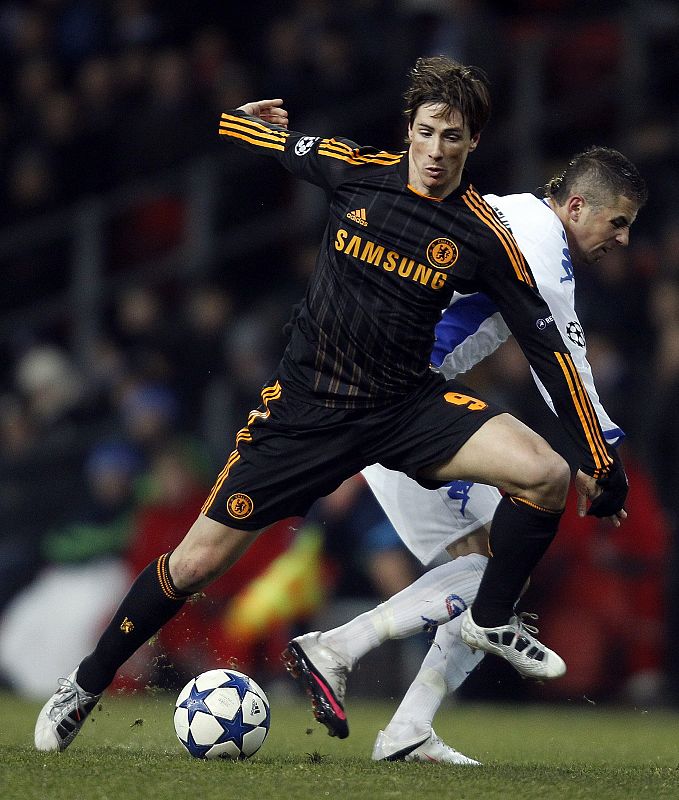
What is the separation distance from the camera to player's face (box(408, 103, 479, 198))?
16.4 ft

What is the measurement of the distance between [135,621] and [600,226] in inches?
81.6

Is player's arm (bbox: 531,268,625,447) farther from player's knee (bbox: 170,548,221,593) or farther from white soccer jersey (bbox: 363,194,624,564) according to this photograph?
player's knee (bbox: 170,548,221,593)

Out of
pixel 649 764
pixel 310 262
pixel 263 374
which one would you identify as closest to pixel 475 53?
pixel 310 262

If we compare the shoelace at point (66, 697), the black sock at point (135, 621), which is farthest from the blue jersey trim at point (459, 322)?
the shoelace at point (66, 697)

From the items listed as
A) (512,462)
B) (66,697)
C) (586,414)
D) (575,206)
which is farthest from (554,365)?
(66,697)

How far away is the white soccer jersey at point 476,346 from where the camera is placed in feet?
17.1

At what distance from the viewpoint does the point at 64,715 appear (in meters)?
5.45

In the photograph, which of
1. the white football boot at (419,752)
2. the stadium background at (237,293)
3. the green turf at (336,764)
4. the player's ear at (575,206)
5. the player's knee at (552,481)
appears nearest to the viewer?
the green turf at (336,764)

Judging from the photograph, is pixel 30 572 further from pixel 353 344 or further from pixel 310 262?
pixel 353 344

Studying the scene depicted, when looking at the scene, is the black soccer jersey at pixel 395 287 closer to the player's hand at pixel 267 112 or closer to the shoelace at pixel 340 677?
the player's hand at pixel 267 112

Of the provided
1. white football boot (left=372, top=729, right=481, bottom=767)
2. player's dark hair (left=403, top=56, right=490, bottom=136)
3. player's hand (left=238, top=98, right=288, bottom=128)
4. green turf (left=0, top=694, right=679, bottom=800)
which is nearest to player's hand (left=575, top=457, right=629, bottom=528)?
green turf (left=0, top=694, right=679, bottom=800)

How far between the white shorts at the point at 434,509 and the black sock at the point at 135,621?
890 mm

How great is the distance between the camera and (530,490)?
502 centimetres

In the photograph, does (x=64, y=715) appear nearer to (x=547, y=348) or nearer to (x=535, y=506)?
(x=535, y=506)
